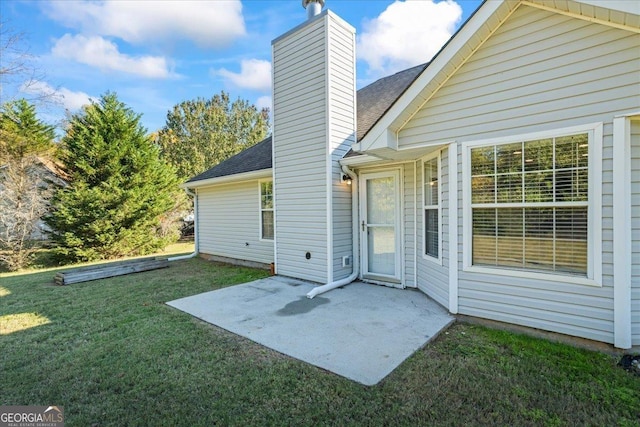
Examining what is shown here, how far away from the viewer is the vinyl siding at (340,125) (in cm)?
611

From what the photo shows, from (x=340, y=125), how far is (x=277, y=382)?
4.96 m

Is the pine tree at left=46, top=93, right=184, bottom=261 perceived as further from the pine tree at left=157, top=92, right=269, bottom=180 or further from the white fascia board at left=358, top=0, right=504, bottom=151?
the pine tree at left=157, top=92, right=269, bottom=180

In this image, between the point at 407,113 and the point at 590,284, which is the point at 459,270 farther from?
the point at 407,113

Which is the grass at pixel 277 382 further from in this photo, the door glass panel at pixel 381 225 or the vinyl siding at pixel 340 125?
the vinyl siding at pixel 340 125

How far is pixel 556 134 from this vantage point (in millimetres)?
3424

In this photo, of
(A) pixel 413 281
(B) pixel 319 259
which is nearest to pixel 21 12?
(B) pixel 319 259

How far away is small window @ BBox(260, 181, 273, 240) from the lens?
26.8 feet

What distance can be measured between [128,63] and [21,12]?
265 inches

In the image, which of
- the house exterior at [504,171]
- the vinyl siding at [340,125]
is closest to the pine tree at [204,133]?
the vinyl siding at [340,125]

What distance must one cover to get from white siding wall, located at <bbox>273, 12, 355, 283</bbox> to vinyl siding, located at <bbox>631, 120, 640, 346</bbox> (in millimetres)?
4191

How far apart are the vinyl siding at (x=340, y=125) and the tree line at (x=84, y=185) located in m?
8.82

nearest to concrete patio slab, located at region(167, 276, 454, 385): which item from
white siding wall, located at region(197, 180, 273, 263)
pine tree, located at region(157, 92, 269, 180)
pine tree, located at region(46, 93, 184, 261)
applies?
white siding wall, located at region(197, 180, 273, 263)

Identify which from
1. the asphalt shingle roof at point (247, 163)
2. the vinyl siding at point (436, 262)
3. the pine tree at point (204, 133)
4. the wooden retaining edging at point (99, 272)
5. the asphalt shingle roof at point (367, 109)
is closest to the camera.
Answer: the vinyl siding at point (436, 262)

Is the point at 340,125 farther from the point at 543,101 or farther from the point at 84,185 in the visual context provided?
the point at 84,185
